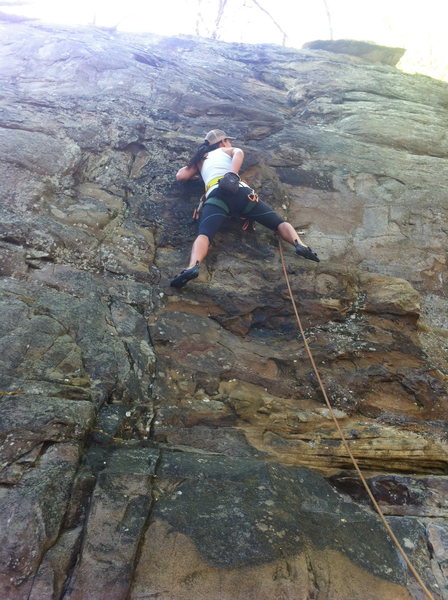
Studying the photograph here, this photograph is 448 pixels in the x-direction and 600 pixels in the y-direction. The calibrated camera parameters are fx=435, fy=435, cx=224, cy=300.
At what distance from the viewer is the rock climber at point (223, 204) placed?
172 inches

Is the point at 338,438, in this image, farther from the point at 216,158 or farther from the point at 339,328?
the point at 216,158

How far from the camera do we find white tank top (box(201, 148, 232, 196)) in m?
4.78

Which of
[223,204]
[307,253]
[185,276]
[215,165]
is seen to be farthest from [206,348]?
[215,165]

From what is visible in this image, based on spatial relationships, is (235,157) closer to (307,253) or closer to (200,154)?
(200,154)

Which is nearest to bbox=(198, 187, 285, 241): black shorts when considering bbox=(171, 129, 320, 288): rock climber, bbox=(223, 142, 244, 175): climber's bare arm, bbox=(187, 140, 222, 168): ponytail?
bbox=(171, 129, 320, 288): rock climber

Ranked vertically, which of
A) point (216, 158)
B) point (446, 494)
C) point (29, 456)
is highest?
point (216, 158)

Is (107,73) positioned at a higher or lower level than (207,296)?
higher

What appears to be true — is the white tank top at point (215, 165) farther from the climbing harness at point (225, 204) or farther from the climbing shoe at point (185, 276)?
the climbing shoe at point (185, 276)

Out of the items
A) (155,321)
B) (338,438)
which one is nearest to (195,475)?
(338,438)

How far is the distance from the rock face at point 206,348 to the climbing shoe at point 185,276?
0.17 metres

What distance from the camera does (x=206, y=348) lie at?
12.1 ft

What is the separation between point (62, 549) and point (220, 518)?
0.80 meters

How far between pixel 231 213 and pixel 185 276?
113cm

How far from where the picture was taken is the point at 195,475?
256 cm
